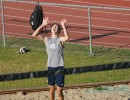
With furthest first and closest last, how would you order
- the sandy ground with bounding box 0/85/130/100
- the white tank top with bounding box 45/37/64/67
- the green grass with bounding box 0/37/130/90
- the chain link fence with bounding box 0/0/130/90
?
the chain link fence with bounding box 0/0/130/90, the green grass with bounding box 0/37/130/90, the sandy ground with bounding box 0/85/130/100, the white tank top with bounding box 45/37/64/67

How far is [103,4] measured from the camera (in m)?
25.2

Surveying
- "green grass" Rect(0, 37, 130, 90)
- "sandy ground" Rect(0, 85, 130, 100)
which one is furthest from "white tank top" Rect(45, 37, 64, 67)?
"green grass" Rect(0, 37, 130, 90)

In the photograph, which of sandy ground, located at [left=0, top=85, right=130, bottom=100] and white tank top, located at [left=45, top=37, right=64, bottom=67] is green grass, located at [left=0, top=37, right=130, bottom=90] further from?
white tank top, located at [left=45, top=37, right=64, bottom=67]

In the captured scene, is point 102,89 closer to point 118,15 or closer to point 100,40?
point 100,40

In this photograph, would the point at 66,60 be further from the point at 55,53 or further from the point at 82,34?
the point at 55,53

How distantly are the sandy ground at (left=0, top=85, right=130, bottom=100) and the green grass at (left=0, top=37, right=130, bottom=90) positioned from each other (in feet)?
2.78

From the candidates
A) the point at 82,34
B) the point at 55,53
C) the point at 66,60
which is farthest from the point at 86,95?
the point at 82,34

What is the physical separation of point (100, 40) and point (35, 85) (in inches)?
214

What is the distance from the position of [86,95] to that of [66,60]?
3.70 metres

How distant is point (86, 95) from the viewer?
1366 cm

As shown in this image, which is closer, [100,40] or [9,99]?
[9,99]

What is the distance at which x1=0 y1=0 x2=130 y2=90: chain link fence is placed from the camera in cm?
1747

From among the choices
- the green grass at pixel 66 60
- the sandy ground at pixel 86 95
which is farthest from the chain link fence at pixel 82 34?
the sandy ground at pixel 86 95

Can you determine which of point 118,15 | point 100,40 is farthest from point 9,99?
point 118,15
